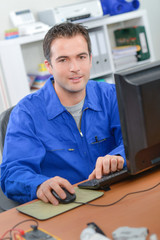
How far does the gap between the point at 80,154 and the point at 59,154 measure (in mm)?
106

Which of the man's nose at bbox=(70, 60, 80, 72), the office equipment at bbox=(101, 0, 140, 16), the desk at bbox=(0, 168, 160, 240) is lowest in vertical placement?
the desk at bbox=(0, 168, 160, 240)

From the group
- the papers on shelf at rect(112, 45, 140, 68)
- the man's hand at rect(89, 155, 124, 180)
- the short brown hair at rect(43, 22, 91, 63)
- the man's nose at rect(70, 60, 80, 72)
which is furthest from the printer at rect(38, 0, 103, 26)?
Answer: the man's hand at rect(89, 155, 124, 180)

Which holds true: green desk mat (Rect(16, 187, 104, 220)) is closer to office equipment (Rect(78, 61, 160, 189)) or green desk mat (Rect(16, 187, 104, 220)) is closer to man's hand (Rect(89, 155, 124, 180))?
man's hand (Rect(89, 155, 124, 180))

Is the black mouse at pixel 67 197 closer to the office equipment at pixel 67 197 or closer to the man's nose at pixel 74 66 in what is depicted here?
the office equipment at pixel 67 197

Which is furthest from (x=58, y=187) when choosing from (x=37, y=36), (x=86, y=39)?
(x=37, y=36)

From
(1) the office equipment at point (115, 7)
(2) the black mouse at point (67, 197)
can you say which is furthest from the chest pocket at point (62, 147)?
(1) the office equipment at point (115, 7)

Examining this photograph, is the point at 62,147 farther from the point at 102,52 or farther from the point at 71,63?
the point at 102,52

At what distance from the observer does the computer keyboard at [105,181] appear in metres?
1.54

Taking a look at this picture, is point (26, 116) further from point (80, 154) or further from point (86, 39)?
point (86, 39)

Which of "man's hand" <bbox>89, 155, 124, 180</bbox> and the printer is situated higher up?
the printer

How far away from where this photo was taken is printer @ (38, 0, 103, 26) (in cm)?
341

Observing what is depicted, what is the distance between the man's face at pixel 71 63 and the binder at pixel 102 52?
1.74 m

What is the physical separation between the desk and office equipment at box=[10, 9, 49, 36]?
218cm

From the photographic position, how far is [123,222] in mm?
1252
